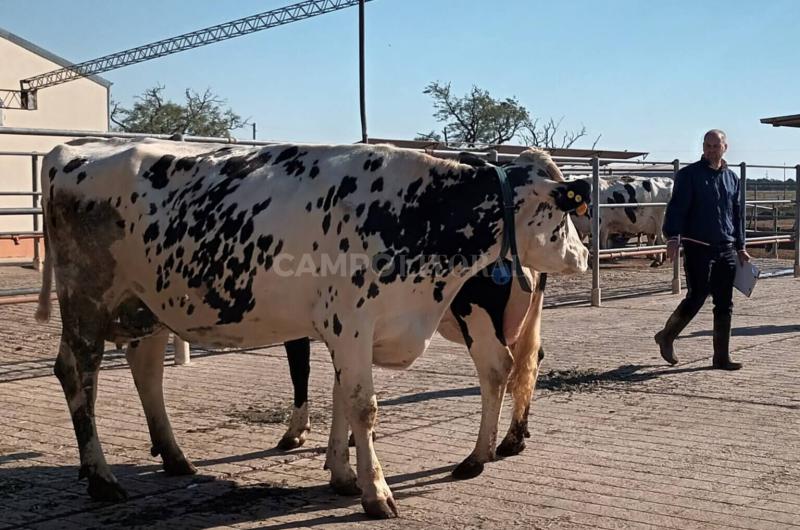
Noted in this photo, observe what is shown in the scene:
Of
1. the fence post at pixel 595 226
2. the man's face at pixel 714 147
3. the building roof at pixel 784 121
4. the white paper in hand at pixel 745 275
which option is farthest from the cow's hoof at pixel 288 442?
the building roof at pixel 784 121

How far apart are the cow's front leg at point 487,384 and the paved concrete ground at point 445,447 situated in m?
0.13

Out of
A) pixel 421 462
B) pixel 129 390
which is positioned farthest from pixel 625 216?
pixel 421 462

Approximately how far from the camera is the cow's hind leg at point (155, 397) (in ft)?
20.1

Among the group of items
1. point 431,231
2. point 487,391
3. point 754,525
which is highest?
point 431,231

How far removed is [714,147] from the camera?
31.5 feet

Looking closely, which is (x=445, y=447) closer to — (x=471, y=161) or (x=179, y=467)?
(x=179, y=467)

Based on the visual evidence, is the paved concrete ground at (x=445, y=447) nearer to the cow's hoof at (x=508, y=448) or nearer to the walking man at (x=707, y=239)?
the cow's hoof at (x=508, y=448)

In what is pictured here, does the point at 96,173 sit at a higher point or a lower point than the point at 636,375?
higher

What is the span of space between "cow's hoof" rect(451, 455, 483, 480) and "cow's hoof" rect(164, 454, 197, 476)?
148cm

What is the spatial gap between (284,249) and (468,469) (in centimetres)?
162

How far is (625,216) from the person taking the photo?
79.7 ft

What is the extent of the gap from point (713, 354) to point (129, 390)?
17.3ft

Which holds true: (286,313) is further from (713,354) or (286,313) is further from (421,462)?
(713,354)

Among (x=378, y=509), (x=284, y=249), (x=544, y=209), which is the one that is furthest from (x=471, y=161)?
(x=378, y=509)
